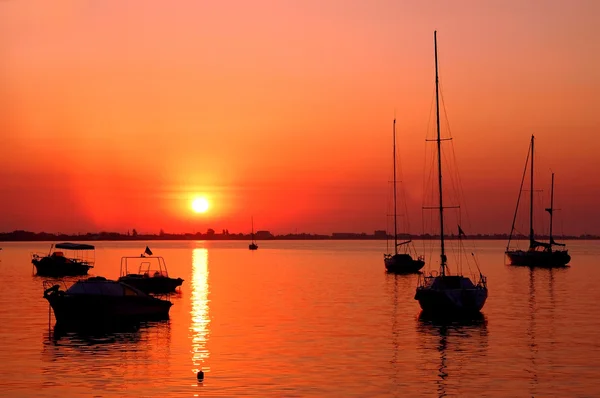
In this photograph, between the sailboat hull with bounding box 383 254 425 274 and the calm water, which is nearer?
the calm water

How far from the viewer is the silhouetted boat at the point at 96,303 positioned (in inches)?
2280

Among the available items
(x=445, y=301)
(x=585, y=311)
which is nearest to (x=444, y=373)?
(x=445, y=301)

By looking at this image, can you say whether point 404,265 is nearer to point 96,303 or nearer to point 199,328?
point 199,328

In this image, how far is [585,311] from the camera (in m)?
73.4

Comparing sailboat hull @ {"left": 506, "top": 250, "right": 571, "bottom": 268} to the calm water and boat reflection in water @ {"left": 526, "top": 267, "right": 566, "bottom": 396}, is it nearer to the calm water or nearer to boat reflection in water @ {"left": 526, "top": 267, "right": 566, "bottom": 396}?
boat reflection in water @ {"left": 526, "top": 267, "right": 566, "bottom": 396}

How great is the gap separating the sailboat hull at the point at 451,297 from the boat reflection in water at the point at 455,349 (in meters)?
0.85

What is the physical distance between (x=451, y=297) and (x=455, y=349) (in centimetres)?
1580

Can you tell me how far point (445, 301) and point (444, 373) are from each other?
24.6m

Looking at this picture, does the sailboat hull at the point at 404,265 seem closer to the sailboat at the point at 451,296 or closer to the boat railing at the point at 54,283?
the boat railing at the point at 54,283

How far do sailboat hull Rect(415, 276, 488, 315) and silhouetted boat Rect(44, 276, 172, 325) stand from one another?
2204 cm

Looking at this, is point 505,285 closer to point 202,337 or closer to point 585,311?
point 585,311

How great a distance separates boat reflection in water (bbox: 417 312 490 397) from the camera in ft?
121

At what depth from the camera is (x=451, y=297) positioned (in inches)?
2515

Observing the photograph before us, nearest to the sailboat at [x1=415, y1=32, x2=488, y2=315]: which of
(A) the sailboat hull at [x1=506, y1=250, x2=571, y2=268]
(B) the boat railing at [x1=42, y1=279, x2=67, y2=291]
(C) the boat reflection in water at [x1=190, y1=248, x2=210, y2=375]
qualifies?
(C) the boat reflection in water at [x1=190, y1=248, x2=210, y2=375]
